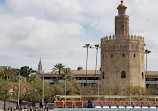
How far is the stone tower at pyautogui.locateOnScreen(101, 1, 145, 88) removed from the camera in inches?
2633

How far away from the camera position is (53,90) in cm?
6341

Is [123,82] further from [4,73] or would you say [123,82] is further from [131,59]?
[4,73]

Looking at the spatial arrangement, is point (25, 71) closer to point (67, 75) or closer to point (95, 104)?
point (67, 75)

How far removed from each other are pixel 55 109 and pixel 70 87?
32718 millimetres

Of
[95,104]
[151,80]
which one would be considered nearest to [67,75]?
[151,80]

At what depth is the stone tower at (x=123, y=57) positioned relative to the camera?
219ft

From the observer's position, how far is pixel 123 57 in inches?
2653

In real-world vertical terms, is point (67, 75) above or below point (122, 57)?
below

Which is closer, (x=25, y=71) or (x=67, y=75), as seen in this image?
(x=67, y=75)

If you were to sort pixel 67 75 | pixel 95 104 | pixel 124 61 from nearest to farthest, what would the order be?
1. pixel 95 104
2. pixel 124 61
3. pixel 67 75

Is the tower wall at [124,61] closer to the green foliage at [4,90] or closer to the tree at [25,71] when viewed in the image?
the green foliage at [4,90]

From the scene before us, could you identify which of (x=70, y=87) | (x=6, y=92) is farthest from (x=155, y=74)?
(x=6, y=92)

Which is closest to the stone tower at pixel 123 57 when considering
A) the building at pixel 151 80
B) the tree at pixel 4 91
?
the building at pixel 151 80

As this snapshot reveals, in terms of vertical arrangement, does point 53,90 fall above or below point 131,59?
below
